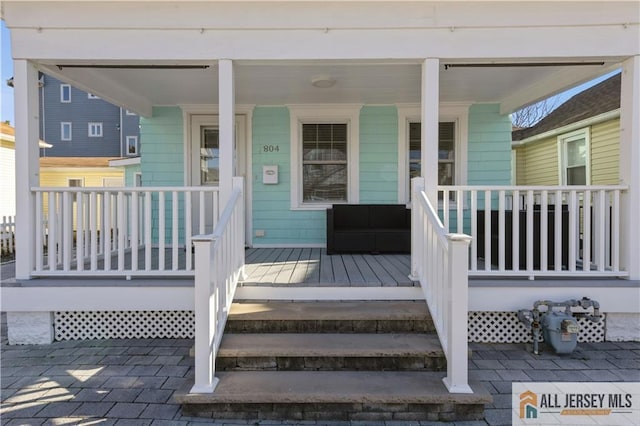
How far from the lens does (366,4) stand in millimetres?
3338

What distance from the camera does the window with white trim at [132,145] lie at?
19.7 meters

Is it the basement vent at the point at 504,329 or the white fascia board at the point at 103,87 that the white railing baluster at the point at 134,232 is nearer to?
the white fascia board at the point at 103,87

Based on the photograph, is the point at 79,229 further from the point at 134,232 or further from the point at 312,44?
the point at 312,44

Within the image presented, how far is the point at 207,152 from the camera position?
581cm

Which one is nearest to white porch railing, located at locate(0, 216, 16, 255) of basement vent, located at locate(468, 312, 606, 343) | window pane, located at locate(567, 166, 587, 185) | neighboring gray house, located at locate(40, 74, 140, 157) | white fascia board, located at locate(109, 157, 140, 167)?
white fascia board, located at locate(109, 157, 140, 167)

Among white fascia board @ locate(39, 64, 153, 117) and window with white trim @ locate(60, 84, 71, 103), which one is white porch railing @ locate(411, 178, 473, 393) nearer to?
white fascia board @ locate(39, 64, 153, 117)

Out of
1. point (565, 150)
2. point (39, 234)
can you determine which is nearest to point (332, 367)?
point (39, 234)

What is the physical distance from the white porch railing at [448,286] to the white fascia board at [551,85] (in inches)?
99.3

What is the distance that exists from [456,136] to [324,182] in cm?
214

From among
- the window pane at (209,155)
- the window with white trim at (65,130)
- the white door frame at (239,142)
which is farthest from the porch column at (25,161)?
the window with white trim at (65,130)

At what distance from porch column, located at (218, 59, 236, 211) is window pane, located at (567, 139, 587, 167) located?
26.0 feet

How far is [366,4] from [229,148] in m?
1.81

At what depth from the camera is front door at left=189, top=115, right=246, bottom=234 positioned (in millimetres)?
5645

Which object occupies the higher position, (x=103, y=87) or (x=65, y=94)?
(x=65, y=94)
